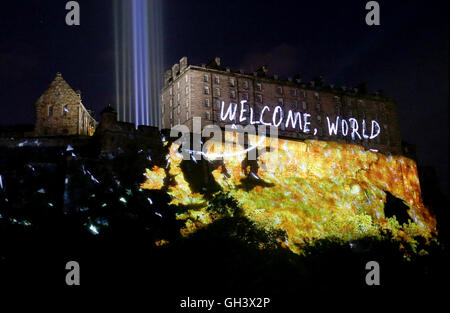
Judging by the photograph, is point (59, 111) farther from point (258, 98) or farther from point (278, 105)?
point (278, 105)

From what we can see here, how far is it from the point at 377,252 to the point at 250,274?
963 cm

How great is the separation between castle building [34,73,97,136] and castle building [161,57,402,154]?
600 inches

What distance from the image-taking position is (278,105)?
59312 mm

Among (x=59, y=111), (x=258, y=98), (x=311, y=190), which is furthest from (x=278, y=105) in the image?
(x=59, y=111)

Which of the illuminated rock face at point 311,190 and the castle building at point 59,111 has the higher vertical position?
the castle building at point 59,111

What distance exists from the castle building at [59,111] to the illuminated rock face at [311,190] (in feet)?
41.4

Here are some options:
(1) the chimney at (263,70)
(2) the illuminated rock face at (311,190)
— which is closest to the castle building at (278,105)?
(1) the chimney at (263,70)

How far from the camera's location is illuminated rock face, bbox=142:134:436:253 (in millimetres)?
28703

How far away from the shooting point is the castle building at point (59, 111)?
37969 mm

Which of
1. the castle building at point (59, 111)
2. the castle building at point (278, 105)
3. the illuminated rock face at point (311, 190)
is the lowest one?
the illuminated rock face at point (311, 190)

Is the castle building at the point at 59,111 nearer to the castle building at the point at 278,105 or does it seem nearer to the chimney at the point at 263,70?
the castle building at the point at 278,105
